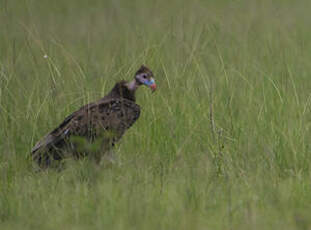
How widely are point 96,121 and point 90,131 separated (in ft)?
0.35

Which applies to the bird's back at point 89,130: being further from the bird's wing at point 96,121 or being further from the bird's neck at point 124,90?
Result: the bird's neck at point 124,90

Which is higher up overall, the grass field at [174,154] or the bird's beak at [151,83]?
the bird's beak at [151,83]

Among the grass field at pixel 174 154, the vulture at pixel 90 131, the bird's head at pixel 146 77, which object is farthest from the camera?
the bird's head at pixel 146 77

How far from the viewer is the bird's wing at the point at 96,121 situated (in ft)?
20.7

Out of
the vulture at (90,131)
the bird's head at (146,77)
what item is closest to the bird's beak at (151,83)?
the bird's head at (146,77)

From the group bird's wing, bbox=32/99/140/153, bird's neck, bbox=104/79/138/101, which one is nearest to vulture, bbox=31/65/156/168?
bird's wing, bbox=32/99/140/153

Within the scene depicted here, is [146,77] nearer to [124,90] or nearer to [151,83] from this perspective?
[151,83]

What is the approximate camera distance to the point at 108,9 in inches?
556

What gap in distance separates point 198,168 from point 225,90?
166 centimetres

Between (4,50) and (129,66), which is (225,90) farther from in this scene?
(4,50)

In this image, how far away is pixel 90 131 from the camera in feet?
21.0

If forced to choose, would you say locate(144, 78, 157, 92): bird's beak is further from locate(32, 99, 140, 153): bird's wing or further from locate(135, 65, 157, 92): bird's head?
locate(32, 99, 140, 153): bird's wing

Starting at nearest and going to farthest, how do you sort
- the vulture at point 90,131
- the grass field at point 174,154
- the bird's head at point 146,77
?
the grass field at point 174,154 < the vulture at point 90,131 < the bird's head at point 146,77

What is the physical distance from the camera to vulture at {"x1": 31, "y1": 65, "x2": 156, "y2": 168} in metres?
6.25
